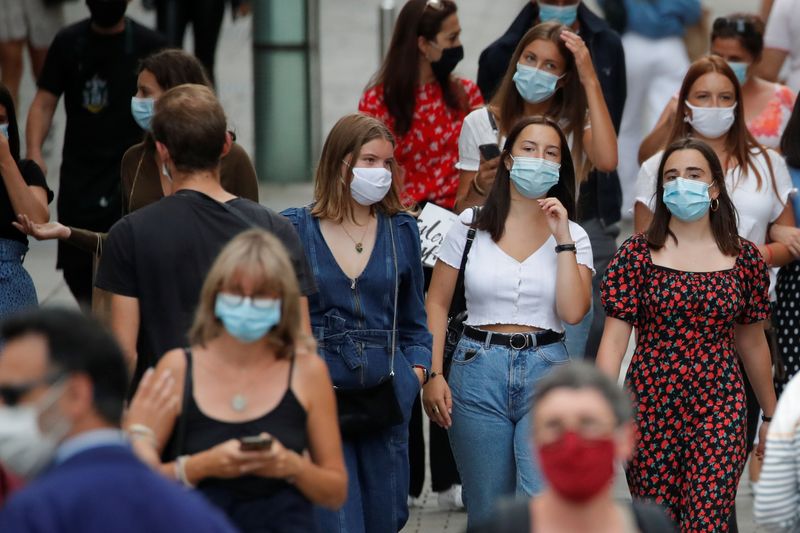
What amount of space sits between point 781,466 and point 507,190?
2149mm

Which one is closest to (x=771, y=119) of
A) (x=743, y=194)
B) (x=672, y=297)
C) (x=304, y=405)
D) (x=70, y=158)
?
(x=743, y=194)

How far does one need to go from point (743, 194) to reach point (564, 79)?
93 centimetres

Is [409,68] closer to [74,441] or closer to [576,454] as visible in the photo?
[576,454]

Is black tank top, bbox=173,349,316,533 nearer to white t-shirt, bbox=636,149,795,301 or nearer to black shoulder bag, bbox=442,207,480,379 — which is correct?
black shoulder bag, bbox=442,207,480,379

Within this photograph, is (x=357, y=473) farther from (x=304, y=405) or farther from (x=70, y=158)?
(x=70, y=158)

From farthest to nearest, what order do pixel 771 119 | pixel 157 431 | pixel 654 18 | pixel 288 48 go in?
pixel 288 48, pixel 654 18, pixel 771 119, pixel 157 431

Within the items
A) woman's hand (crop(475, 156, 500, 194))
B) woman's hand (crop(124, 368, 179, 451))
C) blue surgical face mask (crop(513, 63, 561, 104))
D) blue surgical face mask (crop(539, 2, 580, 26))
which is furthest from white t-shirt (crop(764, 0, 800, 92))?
woman's hand (crop(124, 368, 179, 451))

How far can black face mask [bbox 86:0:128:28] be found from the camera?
799cm

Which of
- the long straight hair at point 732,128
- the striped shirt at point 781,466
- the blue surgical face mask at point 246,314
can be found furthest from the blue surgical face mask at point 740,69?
the blue surgical face mask at point 246,314

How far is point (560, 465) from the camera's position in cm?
358

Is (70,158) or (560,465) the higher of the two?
(560,465)

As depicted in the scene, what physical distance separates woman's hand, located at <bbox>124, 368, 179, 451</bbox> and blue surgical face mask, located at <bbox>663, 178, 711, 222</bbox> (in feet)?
7.92

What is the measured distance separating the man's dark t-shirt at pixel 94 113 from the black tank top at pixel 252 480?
360cm

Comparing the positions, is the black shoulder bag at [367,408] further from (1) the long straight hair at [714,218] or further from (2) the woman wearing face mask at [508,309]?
(1) the long straight hair at [714,218]
